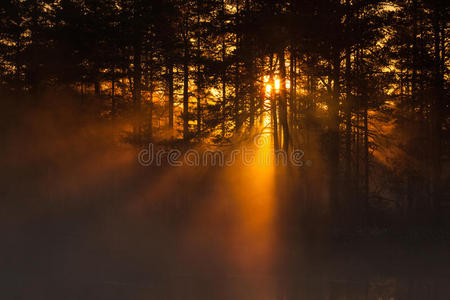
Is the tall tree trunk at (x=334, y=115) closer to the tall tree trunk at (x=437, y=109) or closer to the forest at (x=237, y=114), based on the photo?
the forest at (x=237, y=114)

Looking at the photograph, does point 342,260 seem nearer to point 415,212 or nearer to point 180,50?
point 415,212

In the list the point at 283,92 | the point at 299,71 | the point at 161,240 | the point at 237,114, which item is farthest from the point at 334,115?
the point at 161,240

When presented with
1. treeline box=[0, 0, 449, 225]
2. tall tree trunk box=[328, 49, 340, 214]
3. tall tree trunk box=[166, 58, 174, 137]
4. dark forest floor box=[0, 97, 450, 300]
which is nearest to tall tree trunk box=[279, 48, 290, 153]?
treeline box=[0, 0, 449, 225]

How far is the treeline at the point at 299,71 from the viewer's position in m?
18.4

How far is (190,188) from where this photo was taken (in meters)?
24.4

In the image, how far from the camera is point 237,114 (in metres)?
20.1

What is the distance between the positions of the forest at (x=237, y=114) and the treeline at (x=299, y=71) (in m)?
0.08

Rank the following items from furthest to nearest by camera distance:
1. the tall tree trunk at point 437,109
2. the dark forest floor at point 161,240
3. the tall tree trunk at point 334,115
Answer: the tall tree trunk at point 437,109 → the tall tree trunk at point 334,115 → the dark forest floor at point 161,240

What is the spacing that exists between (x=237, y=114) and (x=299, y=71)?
4.71 meters

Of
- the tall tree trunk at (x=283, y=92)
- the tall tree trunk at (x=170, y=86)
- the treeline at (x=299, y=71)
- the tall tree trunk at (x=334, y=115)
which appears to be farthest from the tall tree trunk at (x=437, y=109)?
the tall tree trunk at (x=170, y=86)

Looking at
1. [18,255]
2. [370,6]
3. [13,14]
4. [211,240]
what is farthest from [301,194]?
[13,14]

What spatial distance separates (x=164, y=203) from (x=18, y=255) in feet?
26.0

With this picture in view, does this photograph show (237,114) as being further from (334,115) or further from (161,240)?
(161,240)

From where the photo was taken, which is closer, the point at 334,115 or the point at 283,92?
the point at 334,115
